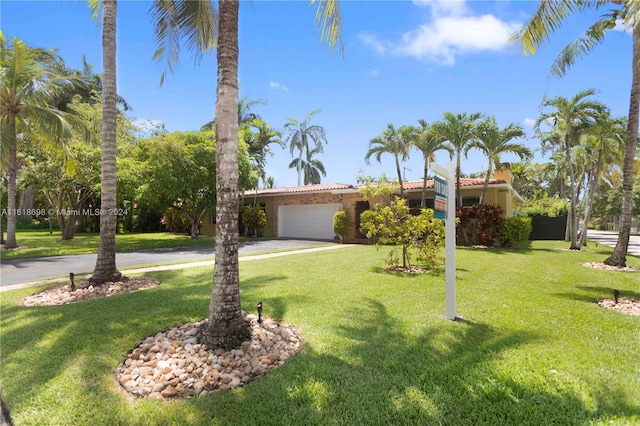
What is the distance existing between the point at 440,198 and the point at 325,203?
55.8 feet

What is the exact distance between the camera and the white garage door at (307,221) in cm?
2217

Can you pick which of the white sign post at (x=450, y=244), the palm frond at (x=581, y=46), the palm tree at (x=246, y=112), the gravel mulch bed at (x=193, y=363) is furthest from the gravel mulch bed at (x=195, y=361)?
the palm tree at (x=246, y=112)

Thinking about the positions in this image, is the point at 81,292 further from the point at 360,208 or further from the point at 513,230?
the point at 513,230

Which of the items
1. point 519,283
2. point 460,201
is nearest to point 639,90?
point 519,283

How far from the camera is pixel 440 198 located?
16.8ft

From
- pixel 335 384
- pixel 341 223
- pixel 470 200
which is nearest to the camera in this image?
pixel 335 384

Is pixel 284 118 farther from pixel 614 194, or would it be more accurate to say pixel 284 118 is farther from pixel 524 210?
pixel 614 194

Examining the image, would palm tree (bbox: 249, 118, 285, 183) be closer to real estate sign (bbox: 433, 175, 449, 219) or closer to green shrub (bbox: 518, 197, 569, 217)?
green shrub (bbox: 518, 197, 569, 217)

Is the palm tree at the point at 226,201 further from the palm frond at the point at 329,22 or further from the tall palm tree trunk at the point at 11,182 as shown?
the tall palm tree trunk at the point at 11,182

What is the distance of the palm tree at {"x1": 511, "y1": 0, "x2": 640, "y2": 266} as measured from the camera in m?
8.12

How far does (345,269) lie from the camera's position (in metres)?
9.85

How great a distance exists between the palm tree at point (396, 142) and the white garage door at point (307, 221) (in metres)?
4.62

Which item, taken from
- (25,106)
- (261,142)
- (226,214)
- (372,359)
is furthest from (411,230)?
(261,142)

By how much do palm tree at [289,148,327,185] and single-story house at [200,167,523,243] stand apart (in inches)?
480
